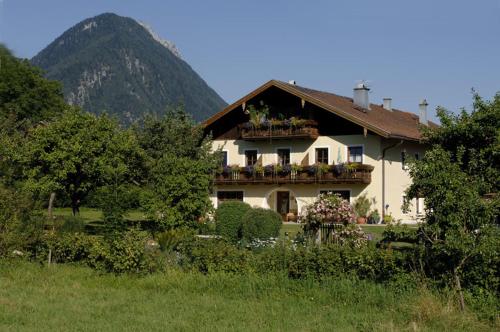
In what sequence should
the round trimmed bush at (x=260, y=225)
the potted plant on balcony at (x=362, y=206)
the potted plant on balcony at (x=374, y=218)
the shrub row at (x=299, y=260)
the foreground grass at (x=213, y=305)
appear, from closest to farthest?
1. the foreground grass at (x=213, y=305)
2. the shrub row at (x=299, y=260)
3. the round trimmed bush at (x=260, y=225)
4. the potted plant on balcony at (x=374, y=218)
5. the potted plant on balcony at (x=362, y=206)

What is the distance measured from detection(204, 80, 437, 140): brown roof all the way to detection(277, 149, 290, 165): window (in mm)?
3372

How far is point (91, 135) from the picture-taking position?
73.0 feet

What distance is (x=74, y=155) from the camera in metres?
21.7

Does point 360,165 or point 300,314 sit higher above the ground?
point 360,165

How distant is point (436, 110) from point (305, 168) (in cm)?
2164

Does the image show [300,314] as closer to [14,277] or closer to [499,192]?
[499,192]

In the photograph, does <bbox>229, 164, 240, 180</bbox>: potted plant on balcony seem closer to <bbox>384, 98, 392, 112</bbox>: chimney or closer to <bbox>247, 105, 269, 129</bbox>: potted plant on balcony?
<bbox>247, 105, 269, 129</bbox>: potted plant on balcony

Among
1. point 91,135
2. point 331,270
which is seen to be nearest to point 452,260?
point 331,270

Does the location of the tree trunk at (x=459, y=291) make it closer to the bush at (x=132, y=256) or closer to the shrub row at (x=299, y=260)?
the shrub row at (x=299, y=260)

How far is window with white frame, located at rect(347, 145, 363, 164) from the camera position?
33.9 metres

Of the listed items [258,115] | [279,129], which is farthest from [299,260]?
[258,115]

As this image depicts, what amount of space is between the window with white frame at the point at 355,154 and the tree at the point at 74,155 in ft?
46.8

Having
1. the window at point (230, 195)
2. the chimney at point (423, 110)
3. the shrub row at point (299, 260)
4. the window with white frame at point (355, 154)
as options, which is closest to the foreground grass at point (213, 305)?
the shrub row at point (299, 260)

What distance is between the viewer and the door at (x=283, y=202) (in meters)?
38.2
